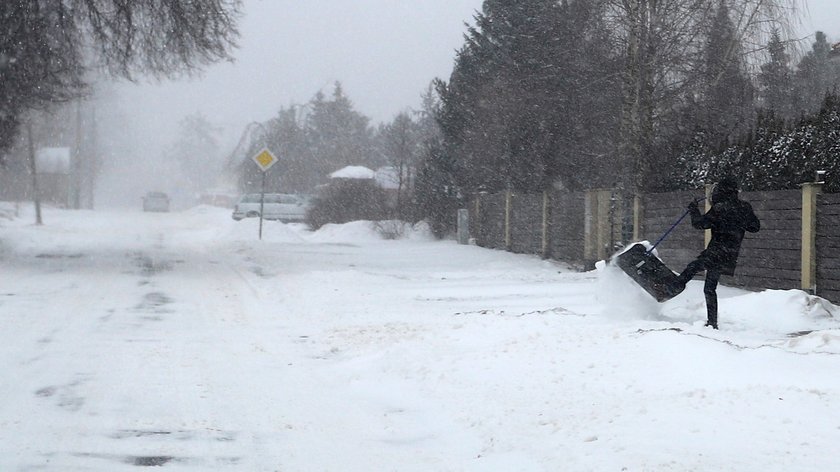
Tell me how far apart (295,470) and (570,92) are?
1970 cm

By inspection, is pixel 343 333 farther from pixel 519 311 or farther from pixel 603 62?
pixel 603 62

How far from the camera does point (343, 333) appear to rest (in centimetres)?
926

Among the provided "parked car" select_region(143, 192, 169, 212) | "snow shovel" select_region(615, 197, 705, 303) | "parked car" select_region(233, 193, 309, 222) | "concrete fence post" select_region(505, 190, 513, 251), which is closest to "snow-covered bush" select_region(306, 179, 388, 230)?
"parked car" select_region(233, 193, 309, 222)

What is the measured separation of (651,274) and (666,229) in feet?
19.8

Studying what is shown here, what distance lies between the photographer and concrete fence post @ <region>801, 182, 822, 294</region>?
10789 mm

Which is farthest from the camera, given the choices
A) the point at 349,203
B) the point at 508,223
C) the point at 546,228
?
the point at 349,203

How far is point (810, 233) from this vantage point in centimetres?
1084

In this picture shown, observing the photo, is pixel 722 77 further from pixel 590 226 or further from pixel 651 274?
pixel 651 274

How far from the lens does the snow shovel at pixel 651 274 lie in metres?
8.95

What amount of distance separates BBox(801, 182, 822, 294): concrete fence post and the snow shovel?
288 centimetres

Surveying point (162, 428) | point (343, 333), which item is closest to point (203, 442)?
point (162, 428)

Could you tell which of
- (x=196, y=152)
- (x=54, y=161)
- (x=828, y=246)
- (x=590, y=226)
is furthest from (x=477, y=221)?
(x=196, y=152)

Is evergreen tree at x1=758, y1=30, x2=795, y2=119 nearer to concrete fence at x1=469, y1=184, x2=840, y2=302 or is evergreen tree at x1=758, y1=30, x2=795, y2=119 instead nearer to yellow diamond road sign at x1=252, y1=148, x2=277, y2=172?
concrete fence at x1=469, y1=184, x2=840, y2=302

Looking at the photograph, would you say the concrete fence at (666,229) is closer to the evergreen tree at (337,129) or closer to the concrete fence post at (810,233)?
the concrete fence post at (810,233)
